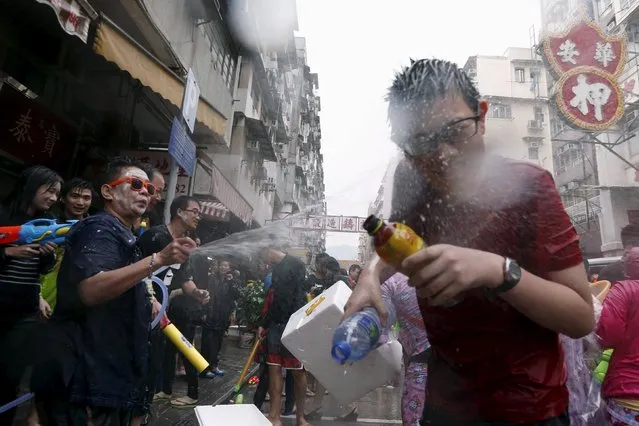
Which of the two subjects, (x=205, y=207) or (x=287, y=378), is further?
(x=205, y=207)

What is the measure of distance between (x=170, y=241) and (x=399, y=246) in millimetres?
2384

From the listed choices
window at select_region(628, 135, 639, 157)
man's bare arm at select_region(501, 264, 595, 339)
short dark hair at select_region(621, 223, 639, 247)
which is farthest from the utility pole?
window at select_region(628, 135, 639, 157)

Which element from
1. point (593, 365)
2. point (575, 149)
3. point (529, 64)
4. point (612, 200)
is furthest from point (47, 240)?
point (575, 149)

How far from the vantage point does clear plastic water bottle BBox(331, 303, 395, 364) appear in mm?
1303

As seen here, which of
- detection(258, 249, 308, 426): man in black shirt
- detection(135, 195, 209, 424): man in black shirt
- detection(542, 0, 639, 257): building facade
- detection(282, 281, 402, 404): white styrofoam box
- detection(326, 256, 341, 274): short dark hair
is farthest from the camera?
detection(542, 0, 639, 257): building facade

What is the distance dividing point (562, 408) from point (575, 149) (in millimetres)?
27176

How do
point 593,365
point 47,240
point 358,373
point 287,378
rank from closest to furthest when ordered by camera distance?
point 358,373
point 47,240
point 593,365
point 287,378

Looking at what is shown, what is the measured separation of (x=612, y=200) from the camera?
18719 millimetres

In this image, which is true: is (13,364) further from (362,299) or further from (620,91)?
(620,91)

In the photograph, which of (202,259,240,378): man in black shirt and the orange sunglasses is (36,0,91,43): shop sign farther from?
(202,259,240,378): man in black shirt

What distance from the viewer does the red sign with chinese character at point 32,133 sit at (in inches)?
204

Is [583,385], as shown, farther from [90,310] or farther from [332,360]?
[90,310]

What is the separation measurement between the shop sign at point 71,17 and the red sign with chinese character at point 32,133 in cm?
180

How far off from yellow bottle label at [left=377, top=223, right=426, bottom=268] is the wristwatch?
20 centimetres
